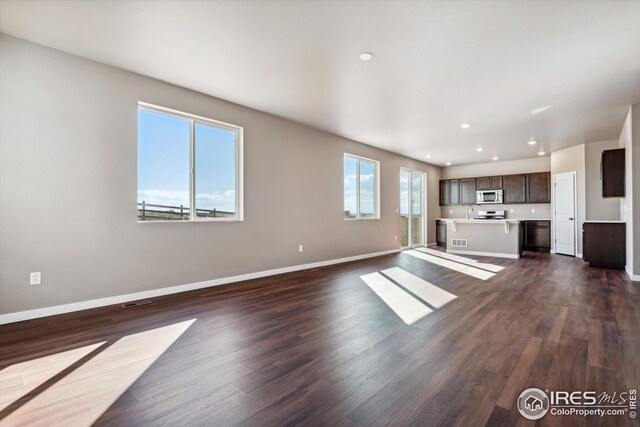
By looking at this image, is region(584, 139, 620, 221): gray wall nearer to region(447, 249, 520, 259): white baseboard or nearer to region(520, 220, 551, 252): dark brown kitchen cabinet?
region(520, 220, 551, 252): dark brown kitchen cabinet

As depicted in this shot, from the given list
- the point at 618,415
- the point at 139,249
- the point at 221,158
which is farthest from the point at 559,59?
the point at 139,249

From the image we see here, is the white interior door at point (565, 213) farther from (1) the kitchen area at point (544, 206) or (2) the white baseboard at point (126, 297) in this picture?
(2) the white baseboard at point (126, 297)

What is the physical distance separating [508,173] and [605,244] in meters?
4.15

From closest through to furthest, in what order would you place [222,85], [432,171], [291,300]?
[291,300] → [222,85] → [432,171]

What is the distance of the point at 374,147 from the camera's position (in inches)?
303

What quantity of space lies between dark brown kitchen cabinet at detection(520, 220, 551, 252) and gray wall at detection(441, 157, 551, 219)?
19.1 inches

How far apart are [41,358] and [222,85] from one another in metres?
3.37

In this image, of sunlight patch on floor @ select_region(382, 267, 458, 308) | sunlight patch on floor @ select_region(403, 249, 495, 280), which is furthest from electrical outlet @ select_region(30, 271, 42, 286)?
sunlight patch on floor @ select_region(403, 249, 495, 280)

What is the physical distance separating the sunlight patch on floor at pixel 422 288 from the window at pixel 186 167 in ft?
8.82

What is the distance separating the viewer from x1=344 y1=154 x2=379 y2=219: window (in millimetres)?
7062

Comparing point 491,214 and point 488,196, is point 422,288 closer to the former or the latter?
point 491,214

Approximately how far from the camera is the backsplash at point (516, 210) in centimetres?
885

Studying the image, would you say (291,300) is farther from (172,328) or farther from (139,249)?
(139,249)

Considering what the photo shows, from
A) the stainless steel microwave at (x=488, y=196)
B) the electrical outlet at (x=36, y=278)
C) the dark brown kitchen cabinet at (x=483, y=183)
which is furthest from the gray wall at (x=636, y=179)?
the electrical outlet at (x=36, y=278)
